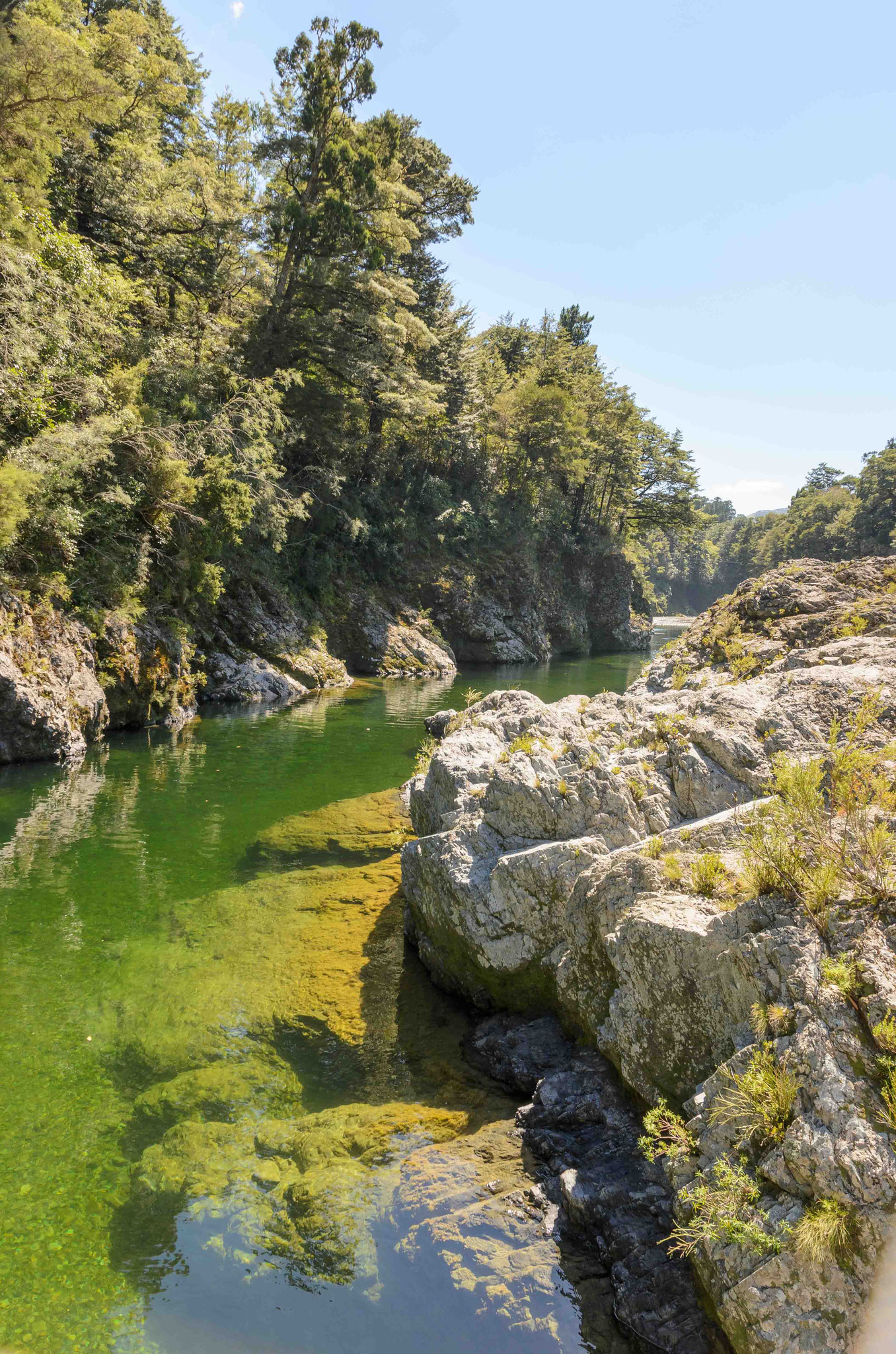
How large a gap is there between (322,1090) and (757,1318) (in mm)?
3477

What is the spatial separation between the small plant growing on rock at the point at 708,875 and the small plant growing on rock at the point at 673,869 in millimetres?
92

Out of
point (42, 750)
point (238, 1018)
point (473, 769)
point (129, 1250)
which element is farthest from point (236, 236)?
point (129, 1250)

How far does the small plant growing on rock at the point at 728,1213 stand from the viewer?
128 inches

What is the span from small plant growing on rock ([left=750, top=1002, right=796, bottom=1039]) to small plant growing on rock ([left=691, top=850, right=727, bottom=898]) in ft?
3.07

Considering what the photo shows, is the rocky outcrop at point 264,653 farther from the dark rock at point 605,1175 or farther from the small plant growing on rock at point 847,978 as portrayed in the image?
the small plant growing on rock at point 847,978

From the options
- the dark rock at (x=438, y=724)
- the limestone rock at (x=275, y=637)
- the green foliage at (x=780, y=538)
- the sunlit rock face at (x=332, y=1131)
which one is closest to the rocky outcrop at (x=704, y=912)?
the sunlit rock face at (x=332, y=1131)

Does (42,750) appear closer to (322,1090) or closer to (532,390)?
(322,1090)

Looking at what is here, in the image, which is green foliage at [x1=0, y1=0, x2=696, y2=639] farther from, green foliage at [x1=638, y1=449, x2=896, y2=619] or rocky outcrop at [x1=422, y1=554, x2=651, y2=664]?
green foliage at [x1=638, y1=449, x2=896, y2=619]

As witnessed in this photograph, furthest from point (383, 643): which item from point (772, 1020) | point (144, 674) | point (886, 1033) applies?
point (886, 1033)

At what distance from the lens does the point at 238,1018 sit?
6465mm

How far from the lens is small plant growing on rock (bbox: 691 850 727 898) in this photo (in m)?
4.85

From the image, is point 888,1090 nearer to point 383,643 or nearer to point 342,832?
point 342,832

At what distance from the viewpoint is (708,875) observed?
4.90m

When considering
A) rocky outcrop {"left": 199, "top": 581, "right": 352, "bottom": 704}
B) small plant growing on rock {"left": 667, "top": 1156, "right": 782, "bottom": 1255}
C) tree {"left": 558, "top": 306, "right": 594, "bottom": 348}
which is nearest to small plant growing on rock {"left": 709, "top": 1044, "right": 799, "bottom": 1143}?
small plant growing on rock {"left": 667, "top": 1156, "right": 782, "bottom": 1255}
